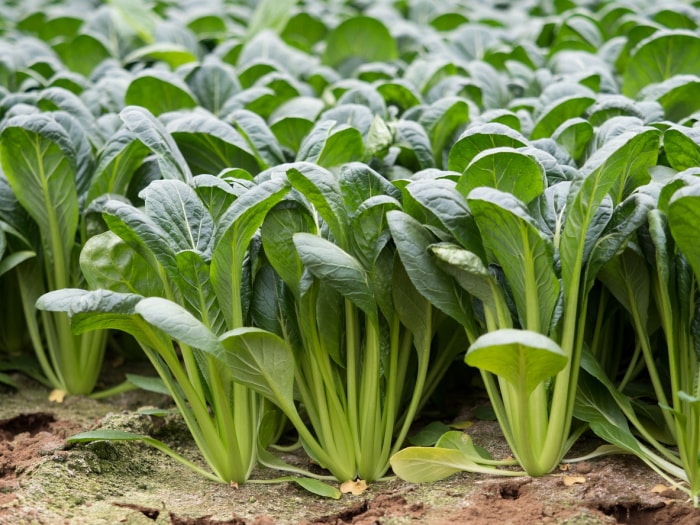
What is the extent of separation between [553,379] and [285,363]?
0.55 m

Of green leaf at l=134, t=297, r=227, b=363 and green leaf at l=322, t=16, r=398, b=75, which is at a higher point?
green leaf at l=322, t=16, r=398, b=75

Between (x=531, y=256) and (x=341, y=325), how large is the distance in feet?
1.46

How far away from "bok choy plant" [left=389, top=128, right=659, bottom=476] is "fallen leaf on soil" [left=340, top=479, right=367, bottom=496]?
32 cm

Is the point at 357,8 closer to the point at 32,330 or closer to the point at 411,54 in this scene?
the point at 411,54

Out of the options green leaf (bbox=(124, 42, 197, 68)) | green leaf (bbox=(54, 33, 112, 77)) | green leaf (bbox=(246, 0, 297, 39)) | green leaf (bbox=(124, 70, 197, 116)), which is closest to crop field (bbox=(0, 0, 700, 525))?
green leaf (bbox=(124, 70, 197, 116))

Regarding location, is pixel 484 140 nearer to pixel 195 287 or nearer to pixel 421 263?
pixel 421 263

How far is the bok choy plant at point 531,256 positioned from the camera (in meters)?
1.47

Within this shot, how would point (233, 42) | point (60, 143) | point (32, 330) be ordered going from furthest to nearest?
point (233, 42) < point (32, 330) < point (60, 143)

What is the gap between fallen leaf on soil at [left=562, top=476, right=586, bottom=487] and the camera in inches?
61.8

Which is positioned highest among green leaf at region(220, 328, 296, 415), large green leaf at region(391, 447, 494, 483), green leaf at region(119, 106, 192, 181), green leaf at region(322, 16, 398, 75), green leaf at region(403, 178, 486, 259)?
green leaf at region(322, 16, 398, 75)

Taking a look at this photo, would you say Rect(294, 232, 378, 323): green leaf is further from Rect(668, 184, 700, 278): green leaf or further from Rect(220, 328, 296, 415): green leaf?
Rect(668, 184, 700, 278): green leaf

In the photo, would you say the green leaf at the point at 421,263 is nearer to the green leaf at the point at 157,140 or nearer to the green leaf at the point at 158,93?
the green leaf at the point at 157,140

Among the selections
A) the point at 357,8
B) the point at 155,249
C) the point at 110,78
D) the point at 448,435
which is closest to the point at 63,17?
the point at 110,78

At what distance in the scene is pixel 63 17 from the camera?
13.2 ft
